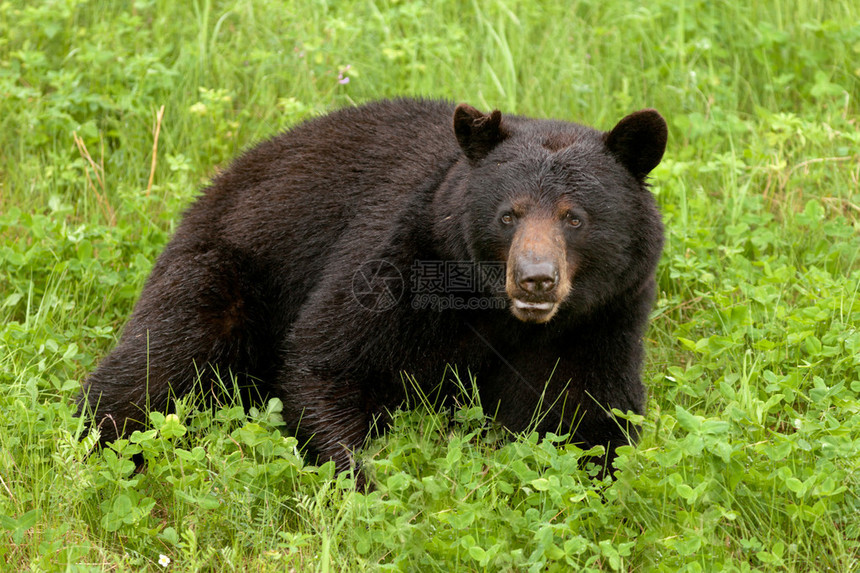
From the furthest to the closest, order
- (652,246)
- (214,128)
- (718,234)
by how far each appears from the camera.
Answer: (214,128)
(718,234)
(652,246)

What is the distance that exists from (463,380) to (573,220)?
0.87 m

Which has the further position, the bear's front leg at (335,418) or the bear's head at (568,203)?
the bear's front leg at (335,418)

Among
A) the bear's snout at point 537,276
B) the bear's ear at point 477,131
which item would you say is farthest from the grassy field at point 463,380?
the bear's ear at point 477,131

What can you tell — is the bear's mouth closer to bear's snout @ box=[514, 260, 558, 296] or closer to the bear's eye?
bear's snout @ box=[514, 260, 558, 296]

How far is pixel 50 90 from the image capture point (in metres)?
6.90

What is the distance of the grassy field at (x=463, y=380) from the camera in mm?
3488

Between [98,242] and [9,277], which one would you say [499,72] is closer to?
[98,242]

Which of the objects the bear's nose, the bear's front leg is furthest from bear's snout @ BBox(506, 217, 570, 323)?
the bear's front leg

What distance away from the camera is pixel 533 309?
3.78 meters

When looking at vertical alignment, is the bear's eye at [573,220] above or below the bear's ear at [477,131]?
below

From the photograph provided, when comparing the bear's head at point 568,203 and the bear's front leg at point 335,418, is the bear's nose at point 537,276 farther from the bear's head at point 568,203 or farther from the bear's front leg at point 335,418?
the bear's front leg at point 335,418

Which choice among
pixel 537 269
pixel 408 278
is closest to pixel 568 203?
pixel 537 269

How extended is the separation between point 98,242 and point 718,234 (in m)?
3.45

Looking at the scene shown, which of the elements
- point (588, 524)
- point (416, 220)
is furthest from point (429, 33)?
point (588, 524)
